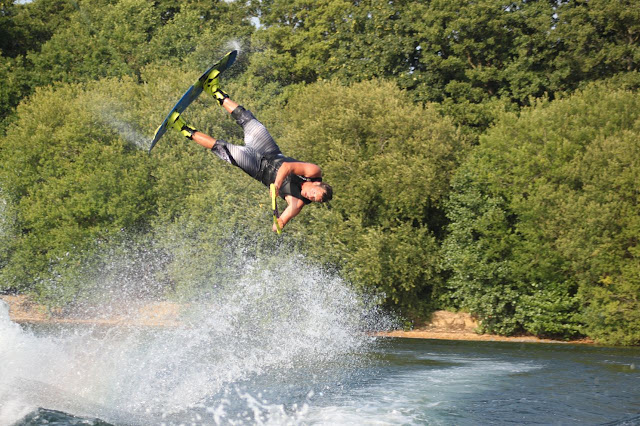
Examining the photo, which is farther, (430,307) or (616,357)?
(430,307)

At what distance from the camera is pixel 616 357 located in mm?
16953

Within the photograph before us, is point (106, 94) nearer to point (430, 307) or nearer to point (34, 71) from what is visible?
point (34, 71)

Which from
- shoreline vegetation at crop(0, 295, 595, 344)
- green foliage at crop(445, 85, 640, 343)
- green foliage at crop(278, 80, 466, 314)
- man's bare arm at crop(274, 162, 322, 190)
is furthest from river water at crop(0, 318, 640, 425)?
green foliage at crop(278, 80, 466, 314)

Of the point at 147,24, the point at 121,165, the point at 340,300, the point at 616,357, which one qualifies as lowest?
the point at 616,357

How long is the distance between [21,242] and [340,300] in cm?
1293

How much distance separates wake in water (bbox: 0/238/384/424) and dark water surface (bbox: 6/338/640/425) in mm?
68

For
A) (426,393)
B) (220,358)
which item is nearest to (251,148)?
(426,393)

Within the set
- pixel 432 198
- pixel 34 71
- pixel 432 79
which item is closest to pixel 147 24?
pixel 34 71

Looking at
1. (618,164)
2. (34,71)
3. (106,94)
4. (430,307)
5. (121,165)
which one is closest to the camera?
(618,164)

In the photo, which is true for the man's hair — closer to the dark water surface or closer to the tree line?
the dark water surface

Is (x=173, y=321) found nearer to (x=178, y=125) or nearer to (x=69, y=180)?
(x=69, y=180)

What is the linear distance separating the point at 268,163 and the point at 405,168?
13.6m

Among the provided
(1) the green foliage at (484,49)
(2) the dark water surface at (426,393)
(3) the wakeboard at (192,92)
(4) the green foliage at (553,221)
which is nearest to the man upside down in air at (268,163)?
(3) the wakeboard at (192,92)

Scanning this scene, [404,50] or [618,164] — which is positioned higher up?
[404,50]
